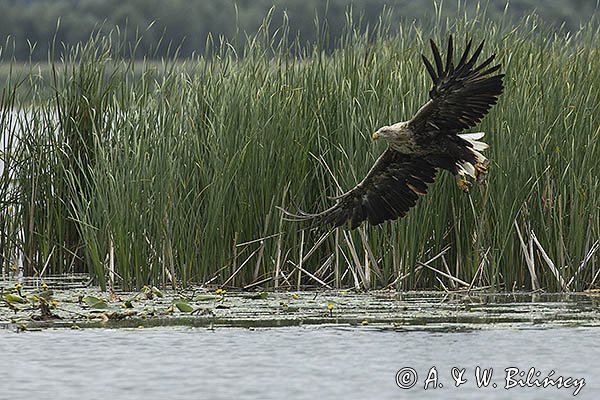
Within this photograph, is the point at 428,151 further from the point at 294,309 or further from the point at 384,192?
the point at 294,309

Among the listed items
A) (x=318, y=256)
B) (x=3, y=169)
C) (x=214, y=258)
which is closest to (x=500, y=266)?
(x=318, y=256)

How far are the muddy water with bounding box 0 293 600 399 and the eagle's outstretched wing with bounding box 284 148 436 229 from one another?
73 cm

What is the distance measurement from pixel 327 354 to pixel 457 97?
7.92 ft

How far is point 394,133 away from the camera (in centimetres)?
884

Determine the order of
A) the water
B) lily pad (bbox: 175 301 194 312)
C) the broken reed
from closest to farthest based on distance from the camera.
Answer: the water, lily pad (bbox: 175 301 194 312), the broken reed

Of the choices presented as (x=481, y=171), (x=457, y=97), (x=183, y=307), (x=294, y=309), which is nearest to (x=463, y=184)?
(x=481, y=171)

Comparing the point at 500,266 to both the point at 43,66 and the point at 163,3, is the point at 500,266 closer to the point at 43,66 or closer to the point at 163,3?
the point at 43,66

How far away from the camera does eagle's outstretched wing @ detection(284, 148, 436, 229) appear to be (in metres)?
9.13

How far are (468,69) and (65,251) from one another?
393 centimetres

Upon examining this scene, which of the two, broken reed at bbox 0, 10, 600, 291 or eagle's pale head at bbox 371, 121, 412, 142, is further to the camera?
broken reed at bbox 0, 10, 600, 291

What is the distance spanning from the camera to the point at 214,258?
950 cm

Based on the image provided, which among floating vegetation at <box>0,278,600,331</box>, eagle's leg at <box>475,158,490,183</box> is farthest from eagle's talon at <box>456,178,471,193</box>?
floating vegetation at <box>0,278,600,331</box>

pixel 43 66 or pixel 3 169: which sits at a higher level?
pixel 43 66

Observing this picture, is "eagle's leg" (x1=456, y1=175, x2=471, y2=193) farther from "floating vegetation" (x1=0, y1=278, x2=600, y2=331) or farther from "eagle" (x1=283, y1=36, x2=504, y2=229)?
"floating vegetation" (x1=0, y1=278, x2=600, y2=331)
